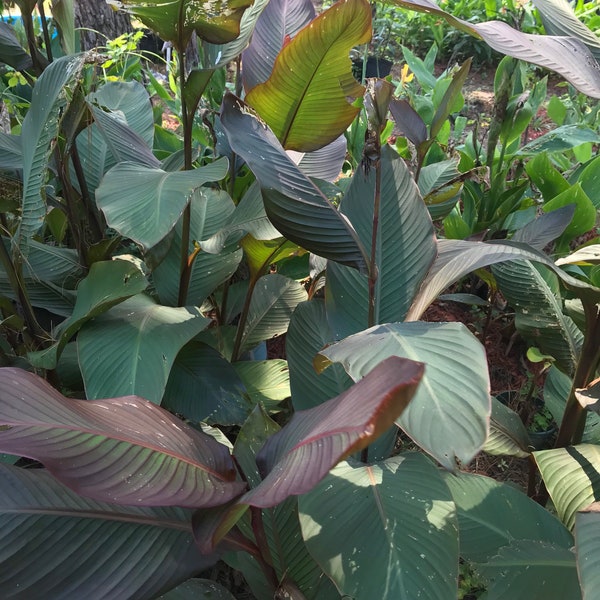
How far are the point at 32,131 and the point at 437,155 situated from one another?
4.57ft

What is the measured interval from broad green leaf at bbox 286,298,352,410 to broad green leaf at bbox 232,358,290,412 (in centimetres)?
21

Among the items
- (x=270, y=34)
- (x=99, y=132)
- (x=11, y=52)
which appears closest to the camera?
(x=11, y=52)

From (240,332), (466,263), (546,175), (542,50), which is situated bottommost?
(240,332)

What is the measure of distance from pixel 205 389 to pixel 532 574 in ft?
2.17

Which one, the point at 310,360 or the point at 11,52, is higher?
the point at 11,52

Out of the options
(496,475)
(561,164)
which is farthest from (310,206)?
(561,164)

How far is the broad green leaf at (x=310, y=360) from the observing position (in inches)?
41.8

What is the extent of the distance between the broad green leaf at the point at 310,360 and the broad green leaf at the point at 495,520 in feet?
0.85

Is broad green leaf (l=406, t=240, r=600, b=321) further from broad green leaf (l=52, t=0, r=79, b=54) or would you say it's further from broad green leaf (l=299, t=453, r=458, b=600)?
broad green leaf (l=52, t=0, r=79, b=54)

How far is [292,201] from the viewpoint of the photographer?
33.1 inches

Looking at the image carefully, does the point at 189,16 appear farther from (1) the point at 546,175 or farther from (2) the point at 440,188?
(1) the point at 546,175

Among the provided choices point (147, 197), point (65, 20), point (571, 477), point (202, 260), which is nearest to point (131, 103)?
point (65, 20)

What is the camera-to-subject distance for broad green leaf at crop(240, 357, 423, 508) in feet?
1.47

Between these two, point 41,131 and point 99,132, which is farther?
point 99,132
